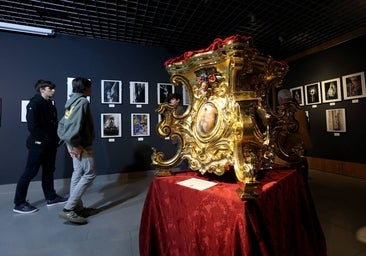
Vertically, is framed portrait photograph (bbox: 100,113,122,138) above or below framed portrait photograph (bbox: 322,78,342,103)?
below

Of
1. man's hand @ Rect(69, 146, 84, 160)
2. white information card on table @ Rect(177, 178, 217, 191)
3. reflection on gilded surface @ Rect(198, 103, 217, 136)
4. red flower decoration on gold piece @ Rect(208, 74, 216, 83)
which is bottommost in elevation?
white information card on table @ Rect(177, 178, 217, 191)

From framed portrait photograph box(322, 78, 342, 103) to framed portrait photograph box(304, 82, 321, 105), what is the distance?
0.48ft

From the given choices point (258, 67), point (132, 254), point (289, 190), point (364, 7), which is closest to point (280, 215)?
point (289, 190)

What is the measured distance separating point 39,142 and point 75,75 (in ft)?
5.95

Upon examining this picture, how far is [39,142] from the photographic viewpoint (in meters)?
2.75

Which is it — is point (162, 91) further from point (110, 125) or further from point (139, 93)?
point (110, 125)

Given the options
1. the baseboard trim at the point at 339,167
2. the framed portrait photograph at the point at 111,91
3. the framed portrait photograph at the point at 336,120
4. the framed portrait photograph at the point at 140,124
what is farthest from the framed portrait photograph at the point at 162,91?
the baseboard trim at the point at 339,167

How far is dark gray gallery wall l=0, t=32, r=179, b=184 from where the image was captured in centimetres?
369

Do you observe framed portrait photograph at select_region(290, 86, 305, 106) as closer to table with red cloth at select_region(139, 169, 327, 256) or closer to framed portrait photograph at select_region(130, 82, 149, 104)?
framed portrait photograph at select_region(130, 82, 149, 104)

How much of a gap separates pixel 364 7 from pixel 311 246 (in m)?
3.88

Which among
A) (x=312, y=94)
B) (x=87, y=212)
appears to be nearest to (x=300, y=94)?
(x=312, y=94)

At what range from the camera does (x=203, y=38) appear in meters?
4.38

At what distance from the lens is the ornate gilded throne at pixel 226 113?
901 millimetres

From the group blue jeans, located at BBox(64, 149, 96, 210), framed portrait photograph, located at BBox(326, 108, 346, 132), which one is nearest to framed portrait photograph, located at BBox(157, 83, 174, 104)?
blue jeans, located at BBox(64, 149, 96, 210)
